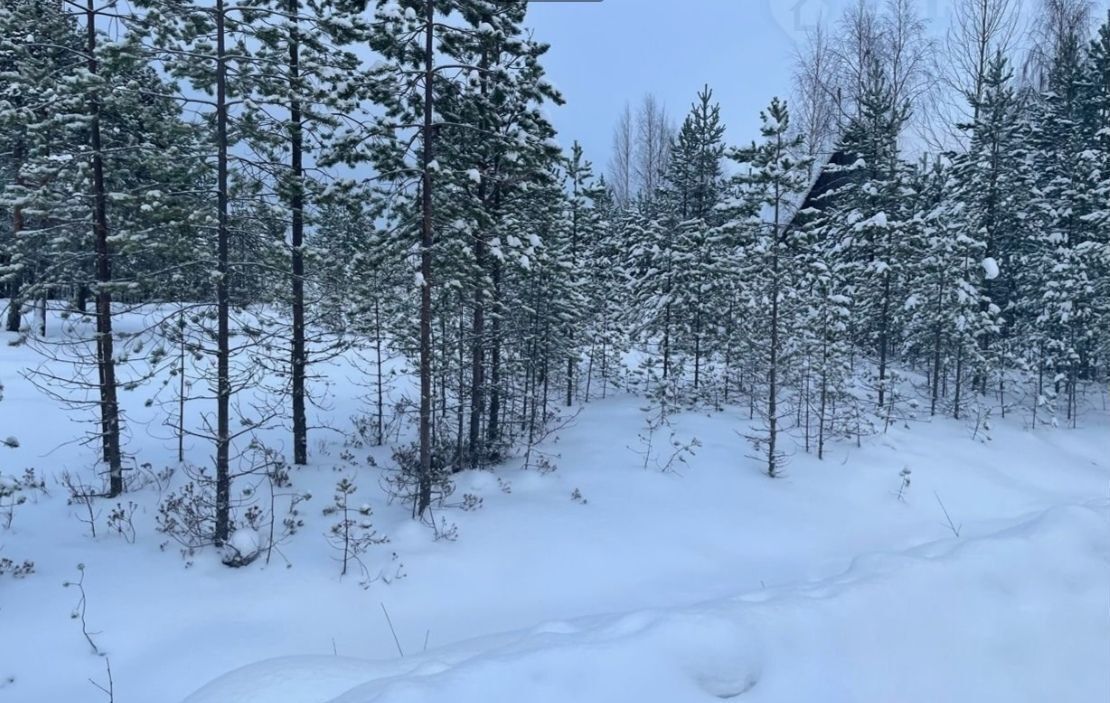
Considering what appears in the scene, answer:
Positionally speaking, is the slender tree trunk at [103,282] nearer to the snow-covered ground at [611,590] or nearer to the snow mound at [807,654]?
the snow-covered ground at [611,590]

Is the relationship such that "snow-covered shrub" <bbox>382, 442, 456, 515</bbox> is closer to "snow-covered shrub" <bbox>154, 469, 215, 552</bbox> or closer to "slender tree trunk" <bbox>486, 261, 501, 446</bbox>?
"slender tree trunk" <bbox>486, 261, 501, 446</bbox>

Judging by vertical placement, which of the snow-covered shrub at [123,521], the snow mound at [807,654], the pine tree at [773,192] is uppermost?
the pine tree at [773,192]

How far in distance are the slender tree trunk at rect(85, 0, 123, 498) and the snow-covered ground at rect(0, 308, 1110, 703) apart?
1.04 m

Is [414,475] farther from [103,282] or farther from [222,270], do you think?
[103,282]

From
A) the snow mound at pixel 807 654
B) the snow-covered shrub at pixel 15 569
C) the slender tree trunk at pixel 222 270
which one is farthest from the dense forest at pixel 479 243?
the snow mound at pixel 807 654

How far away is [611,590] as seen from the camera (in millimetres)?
9070

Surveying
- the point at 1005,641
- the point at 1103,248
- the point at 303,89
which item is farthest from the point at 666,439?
the point at 1103,248

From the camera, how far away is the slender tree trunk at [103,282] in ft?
33.2

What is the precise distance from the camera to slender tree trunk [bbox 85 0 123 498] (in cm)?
1012

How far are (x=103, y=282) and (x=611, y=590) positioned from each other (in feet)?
33.0

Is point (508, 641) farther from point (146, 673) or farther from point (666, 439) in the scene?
point (666, 439)

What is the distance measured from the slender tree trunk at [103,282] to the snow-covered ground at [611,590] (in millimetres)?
1040

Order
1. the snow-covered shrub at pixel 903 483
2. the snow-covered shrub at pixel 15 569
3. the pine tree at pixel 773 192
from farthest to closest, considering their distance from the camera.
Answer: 1. the snow-covered shrub at pixel 903 483
2. the pine tree at pixel 773 192
3. the snow-covered shrub at pixel 15 569

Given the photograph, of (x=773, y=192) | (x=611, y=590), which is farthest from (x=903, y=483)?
(x=611, y=590)
